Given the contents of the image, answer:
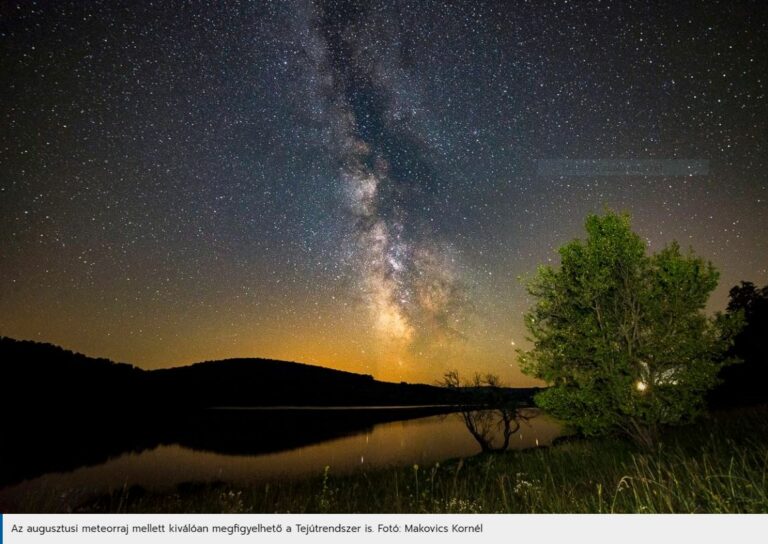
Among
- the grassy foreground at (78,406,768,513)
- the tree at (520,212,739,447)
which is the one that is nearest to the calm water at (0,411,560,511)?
the tree at (520,212,739,447)

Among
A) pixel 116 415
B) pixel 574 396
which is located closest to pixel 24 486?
pixel 574 396

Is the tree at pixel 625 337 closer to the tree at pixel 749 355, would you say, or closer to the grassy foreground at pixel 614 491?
the grassy foreground at pixel 614 491

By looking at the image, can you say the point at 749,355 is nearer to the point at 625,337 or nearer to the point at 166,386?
the point at 625,337

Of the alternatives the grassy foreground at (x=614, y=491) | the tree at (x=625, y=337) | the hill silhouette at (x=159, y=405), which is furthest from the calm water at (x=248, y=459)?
the grassy foreground at (x=614, y=491)

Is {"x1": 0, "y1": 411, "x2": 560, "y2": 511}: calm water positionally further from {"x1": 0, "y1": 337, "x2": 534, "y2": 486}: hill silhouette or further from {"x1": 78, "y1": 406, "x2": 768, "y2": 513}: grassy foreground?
{"x1": 78, "y1": 406, "x2": 768, "y2": 513}: grassy foreground

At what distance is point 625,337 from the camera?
11.1 m

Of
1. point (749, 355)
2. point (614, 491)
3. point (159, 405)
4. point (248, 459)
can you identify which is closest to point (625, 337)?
point (614, 491)

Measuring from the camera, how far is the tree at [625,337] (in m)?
10.5

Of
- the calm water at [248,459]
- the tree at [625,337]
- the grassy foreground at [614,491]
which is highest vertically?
the tree at [625,337]

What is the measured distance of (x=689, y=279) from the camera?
10781mm

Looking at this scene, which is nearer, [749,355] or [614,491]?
[614,491]

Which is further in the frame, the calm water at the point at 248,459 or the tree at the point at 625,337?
the calm water at the point at 248,459
